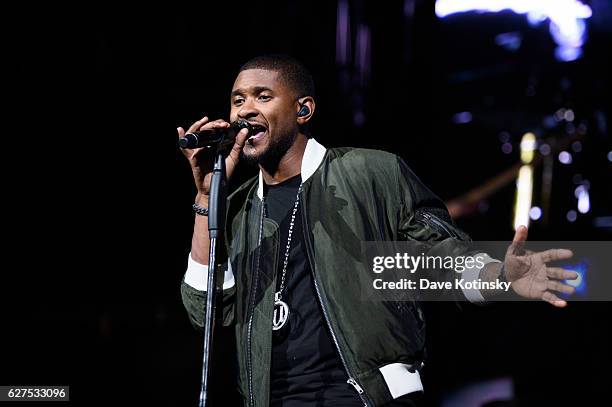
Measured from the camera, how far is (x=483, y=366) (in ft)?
16.5

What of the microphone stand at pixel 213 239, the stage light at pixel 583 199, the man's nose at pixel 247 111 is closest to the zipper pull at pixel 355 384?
the microphone stand at pixel 213 239

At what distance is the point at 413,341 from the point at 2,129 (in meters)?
3.36

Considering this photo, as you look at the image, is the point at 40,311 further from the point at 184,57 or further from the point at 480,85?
the point at 480,85

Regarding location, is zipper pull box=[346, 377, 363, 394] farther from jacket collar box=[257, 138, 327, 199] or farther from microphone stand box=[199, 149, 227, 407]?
jacket collar box=[257, 138, 327, 199]

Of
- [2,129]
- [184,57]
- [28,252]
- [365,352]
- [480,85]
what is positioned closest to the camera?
[365,352]

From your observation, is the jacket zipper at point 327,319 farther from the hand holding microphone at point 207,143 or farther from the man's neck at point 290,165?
the hand holding microphone at point 207,143

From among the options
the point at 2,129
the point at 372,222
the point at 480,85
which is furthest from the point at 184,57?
the point at 480,85

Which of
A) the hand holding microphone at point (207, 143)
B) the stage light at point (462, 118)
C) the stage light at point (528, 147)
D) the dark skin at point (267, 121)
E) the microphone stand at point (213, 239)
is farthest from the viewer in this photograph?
the stage light at point (462, 118)

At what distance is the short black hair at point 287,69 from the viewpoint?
2.43 meters

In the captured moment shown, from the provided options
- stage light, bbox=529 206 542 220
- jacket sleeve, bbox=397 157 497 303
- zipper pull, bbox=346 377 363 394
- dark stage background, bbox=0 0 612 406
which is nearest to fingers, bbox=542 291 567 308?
jacket sleeve, bbox=397 157 497 303

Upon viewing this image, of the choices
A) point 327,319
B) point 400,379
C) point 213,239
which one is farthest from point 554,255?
point 213,239

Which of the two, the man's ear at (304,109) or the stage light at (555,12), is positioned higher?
the stage light at (555,12)

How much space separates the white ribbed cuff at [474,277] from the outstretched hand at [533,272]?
146 mm

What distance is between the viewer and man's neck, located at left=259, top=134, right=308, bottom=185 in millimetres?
2432
